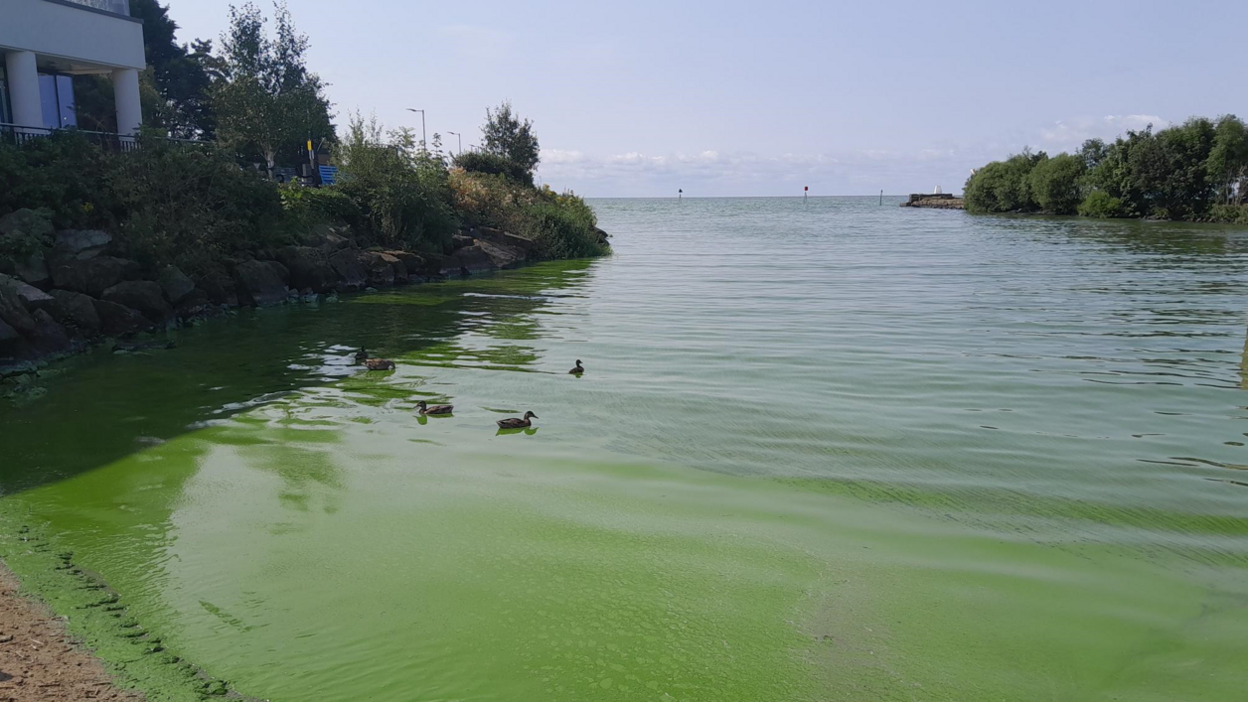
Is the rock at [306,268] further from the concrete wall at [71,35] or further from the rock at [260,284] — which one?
the concrete wall at [71,35]

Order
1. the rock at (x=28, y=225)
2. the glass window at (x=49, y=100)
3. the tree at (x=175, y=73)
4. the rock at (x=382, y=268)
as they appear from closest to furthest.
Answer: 1. the rock at (x=28, y=225)
2. the rock at (x=382, y=268)
3. the glass window at (x=49, y=100)
4. the tree at (x=175, y=73)

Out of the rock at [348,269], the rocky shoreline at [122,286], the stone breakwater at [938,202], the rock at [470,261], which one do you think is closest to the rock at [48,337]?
the rocky shoreline at [122,286]

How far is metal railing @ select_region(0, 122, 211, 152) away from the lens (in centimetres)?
2222

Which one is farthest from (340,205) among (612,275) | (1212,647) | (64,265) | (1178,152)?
(1178,152)

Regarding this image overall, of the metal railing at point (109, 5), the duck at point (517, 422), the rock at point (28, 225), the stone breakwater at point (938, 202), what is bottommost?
the duck at point (517, 422)

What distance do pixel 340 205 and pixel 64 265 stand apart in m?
14.2

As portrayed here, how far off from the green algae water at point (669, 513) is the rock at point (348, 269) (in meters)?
10.3

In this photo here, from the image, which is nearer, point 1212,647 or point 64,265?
point 1212,647

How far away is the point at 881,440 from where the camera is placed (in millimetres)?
10523

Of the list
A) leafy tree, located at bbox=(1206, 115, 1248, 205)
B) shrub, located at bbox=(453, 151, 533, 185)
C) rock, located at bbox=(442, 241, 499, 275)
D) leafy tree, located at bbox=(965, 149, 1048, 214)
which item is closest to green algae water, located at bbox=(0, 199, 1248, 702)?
rock, located at bbox=(442, 241, 499, 275)

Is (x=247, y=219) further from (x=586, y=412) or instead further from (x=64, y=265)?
(x=586, y=412)

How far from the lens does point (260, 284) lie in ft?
80.1

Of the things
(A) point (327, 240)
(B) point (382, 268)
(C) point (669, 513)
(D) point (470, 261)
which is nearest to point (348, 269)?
(A) point (327, 240)

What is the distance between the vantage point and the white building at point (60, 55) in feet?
88.7
